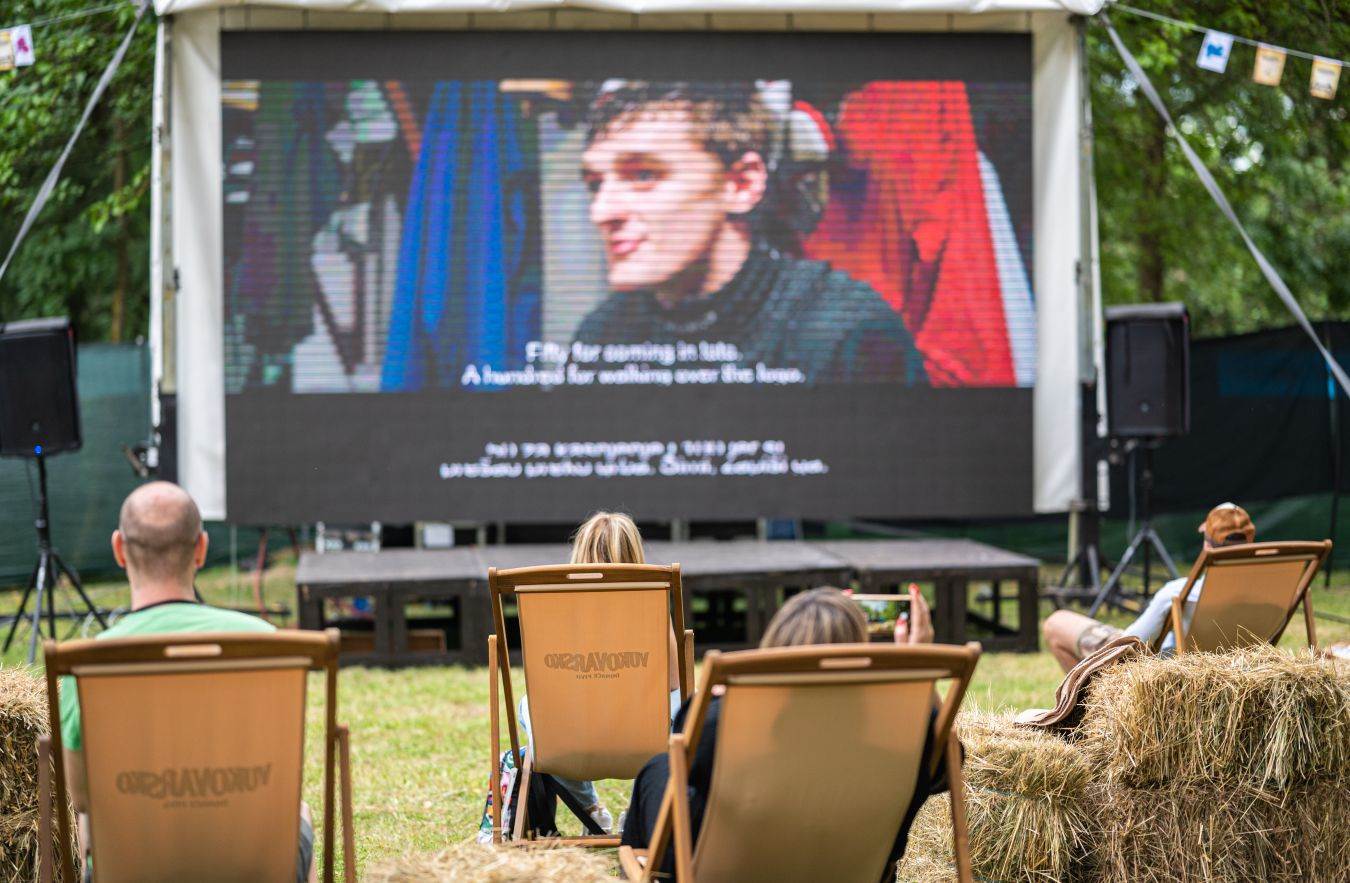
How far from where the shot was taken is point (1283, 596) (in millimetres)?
4586

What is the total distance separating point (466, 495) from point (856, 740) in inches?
218

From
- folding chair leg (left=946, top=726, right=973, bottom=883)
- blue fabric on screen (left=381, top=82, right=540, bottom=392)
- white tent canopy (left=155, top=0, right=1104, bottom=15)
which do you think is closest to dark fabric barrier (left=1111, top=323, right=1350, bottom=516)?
white tent canopy (left=155, top=0, right=1104, bottom=15)

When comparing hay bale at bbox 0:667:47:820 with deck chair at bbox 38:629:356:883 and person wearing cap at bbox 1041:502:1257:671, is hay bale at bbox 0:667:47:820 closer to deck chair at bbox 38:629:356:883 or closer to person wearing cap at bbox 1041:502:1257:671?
deck chair at bbox 38:629:356:883

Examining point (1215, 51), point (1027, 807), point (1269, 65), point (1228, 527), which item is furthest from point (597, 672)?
point (1269, 65)

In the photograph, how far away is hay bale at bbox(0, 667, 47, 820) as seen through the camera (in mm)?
3160

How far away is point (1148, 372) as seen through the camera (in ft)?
26.2

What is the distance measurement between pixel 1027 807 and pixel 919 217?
5.03m

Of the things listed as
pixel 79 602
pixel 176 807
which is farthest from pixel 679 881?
pixel 79 602

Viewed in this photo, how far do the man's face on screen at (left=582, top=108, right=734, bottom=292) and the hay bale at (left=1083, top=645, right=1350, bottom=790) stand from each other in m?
4.91

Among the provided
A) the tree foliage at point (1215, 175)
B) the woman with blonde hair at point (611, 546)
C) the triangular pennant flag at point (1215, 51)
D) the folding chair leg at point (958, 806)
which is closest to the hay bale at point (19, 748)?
the woman with blonde hair at point (611, 546)

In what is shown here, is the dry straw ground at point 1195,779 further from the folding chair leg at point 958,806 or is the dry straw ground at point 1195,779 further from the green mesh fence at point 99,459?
the green mesh fence at point 99,459

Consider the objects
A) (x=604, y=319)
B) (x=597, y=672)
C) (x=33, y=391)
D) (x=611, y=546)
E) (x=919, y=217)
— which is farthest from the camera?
(x=919, y=217)

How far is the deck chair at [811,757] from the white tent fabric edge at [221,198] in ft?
19.2

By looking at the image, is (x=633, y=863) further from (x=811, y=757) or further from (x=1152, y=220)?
(x=1152, y=220)
